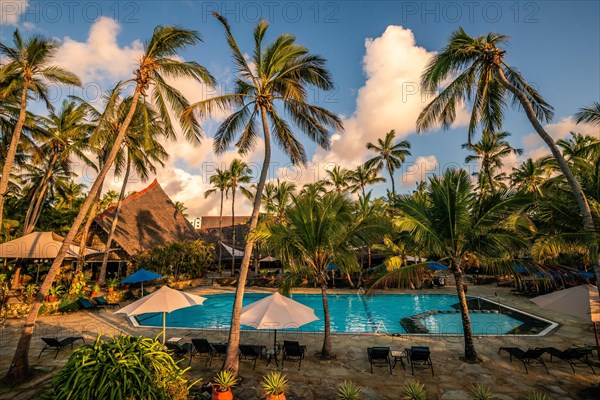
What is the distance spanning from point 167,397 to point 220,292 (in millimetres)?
20961

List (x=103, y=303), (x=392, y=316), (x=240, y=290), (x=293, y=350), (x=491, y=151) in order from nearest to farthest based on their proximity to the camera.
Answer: (x=240, y=290) → (x=293, y=350) → (x=103, y=303) → (x=392, y=316) → (x=491, y=151)

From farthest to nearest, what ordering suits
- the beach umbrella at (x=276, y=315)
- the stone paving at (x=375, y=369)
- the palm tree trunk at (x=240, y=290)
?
the palm tree trunk at (x=240, y=290) → the beach umbrella at (x=276, y=315) → the stone paving at (x=375, y=369)

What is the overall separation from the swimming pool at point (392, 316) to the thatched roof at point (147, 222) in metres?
10.9

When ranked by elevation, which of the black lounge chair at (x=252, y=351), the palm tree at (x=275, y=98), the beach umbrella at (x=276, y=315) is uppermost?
the palm tree at (x=275, y=98)

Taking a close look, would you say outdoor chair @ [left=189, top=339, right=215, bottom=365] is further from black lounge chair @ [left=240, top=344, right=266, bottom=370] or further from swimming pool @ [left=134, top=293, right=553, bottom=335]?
swimming pool @ [left=134, top=293, right=553, bottom=335]

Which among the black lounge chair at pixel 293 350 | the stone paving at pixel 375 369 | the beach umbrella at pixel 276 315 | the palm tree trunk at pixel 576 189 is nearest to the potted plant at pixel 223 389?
the stone paving at pixel 375 369

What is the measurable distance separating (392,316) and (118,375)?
17261 mm

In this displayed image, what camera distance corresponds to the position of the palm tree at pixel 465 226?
31.2ft

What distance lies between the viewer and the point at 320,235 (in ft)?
34.6

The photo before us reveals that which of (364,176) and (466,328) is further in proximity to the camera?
(364,176)

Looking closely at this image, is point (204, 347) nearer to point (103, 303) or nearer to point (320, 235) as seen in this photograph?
point (320, 235)

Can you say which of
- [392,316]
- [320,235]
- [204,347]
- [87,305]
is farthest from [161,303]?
[392,316]

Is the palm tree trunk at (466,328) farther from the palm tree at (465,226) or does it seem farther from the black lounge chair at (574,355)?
the black lounge chair at (574,355)

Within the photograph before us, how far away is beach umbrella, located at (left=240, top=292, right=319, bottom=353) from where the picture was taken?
8.43m
